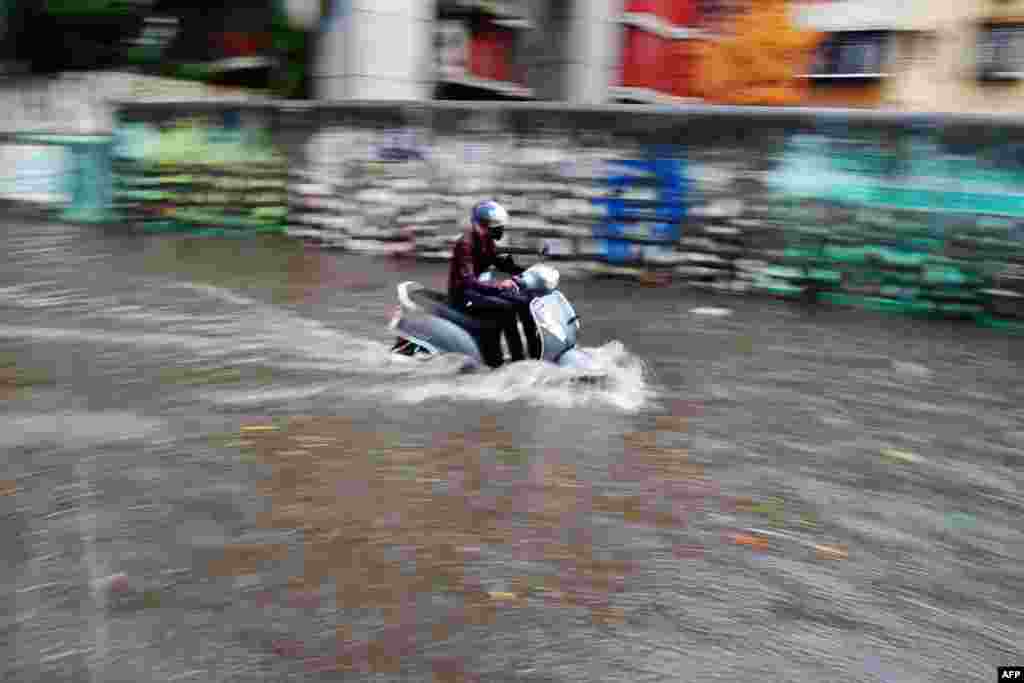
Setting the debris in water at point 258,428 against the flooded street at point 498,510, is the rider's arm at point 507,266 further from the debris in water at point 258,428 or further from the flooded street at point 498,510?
the debris in water at point 258,428

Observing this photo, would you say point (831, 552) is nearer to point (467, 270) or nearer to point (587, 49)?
point (467, 270)

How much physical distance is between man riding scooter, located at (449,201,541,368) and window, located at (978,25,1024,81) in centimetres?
2504

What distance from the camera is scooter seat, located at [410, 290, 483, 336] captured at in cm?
802

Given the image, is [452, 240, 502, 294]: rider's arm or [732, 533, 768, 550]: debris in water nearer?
[732, 533, 768, 550]: debris in water

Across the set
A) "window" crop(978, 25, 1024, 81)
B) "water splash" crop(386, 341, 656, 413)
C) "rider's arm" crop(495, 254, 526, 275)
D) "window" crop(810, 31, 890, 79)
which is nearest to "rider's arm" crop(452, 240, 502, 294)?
"rider's arm" crop(495, 254, 526, 275)

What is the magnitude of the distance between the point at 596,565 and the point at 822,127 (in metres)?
9.09

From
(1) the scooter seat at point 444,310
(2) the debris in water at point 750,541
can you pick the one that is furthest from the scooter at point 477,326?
(2) the debris in water at point 750,541

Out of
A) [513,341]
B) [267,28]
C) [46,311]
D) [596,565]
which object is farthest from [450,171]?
[596,565]

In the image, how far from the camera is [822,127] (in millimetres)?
12391

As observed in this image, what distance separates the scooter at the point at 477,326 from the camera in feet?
25.6

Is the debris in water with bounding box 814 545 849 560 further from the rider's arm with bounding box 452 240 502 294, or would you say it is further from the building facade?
the building facade

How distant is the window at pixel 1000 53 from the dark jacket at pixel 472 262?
986 inches

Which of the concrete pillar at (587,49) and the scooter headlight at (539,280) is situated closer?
the scooter headlight at (539,280)

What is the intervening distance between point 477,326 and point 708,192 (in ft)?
A: 19.1
